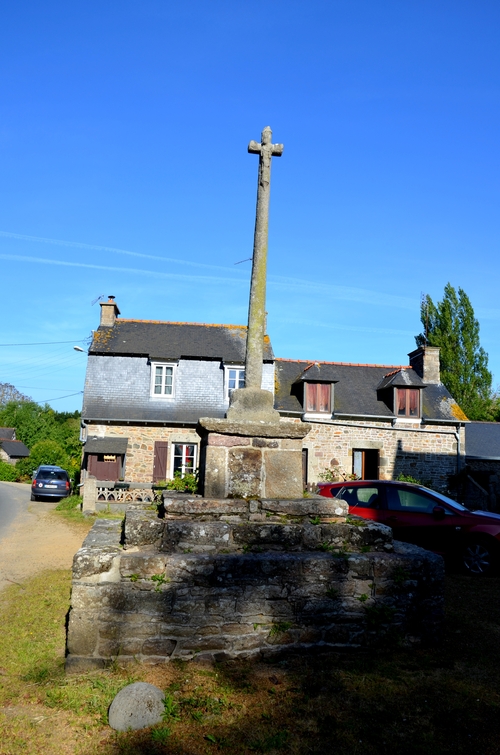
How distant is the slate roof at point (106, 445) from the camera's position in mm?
18391

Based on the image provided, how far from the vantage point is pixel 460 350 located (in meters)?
35.5

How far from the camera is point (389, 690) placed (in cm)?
406

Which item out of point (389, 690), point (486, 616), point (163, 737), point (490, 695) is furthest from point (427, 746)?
point (486, 616)

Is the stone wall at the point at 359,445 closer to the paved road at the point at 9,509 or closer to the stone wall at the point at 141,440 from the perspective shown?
the stone wall at the point at 141,440

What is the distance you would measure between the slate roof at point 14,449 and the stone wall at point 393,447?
3684cm

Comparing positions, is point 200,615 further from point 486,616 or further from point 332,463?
point 332,463

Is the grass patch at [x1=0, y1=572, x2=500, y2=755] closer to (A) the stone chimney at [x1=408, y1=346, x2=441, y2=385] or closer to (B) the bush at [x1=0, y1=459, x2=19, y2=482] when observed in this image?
(A) the stone chimney at [x1=408, y1=346, x2=441, y2=385]

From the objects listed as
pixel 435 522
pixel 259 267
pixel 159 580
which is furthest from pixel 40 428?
pixel 159 580

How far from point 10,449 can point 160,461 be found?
3483cm

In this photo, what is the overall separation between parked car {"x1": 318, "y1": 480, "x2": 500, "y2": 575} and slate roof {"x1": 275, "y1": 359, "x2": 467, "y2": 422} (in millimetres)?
10636

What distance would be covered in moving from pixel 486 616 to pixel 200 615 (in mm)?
3488

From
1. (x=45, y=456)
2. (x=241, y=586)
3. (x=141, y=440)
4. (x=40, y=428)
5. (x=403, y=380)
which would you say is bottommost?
(x=45, y=456)

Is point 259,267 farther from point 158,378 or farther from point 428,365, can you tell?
point 428,365

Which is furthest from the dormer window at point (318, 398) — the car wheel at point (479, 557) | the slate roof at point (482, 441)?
the car wheel at point (479, 557)
